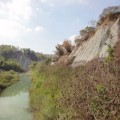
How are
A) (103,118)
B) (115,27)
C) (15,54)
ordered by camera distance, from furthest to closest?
(15,54), (115,27), (103,118)

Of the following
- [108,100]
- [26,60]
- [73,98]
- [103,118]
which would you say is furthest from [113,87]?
[26,60]

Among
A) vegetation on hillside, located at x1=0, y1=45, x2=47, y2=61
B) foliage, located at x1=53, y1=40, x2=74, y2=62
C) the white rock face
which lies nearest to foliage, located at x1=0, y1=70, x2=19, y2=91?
foliage, located at x1=53, y1=40, x2=74, y2=62

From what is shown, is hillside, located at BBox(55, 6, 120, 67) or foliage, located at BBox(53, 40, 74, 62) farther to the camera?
foliage, located at BBox(53, 40, 74, 62)

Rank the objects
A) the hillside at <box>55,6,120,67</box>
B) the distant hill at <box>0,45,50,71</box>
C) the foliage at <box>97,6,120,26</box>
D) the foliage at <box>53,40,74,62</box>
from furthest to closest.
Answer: the distant hill at <box>0,45,50,71</box>, the foliage at <box>53,40,74,62</box>, the foliage at <box>97,6,120,26</box>, the hillside at <box>55,6,120,67</box>

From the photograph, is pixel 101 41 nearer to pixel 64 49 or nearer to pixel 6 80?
pixel 64 49

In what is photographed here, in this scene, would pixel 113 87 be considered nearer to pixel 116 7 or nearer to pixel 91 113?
pixel 91 113

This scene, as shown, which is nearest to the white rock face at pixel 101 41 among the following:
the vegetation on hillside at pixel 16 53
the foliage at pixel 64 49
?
the foliage at pixel 64 49

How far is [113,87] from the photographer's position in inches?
194

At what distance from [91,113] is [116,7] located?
12691 mm

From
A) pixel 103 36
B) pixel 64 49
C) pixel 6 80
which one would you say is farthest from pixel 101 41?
pixel 6 80

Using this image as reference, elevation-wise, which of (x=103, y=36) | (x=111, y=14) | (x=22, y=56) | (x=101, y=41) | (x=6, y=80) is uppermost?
(x=22, y=56)

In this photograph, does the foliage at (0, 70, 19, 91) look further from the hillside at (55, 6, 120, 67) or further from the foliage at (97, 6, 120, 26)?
the foliage at (97, 6, 120, 26)

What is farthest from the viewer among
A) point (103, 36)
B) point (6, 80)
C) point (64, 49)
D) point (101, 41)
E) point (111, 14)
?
point (6, 80)

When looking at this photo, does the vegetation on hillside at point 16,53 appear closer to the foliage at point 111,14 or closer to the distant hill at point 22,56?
the distant hill at point 22,56
